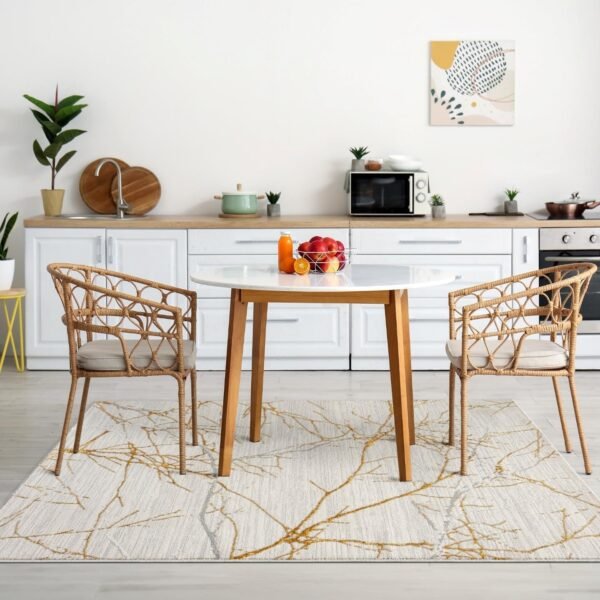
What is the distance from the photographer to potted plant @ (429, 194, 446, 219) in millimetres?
5535

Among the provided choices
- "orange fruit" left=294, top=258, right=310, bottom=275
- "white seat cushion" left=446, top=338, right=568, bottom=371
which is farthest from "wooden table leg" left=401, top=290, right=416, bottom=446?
"orange fruit" left=294, top=258, right=310, bottom=275

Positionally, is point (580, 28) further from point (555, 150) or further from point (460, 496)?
point (460, 496)

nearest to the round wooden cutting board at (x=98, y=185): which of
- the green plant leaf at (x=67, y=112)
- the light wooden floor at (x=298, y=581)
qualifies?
the green plant leaf at (x=67, y=112)

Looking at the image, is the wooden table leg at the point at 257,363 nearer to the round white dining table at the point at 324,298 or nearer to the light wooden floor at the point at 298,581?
the round white dining table at the point at 324,298

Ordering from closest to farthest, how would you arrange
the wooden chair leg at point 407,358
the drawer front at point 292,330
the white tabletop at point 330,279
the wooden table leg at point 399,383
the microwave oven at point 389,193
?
the white tabletop at point 330,279 → the wooden table leg at point 399,383 → the wooden chair leg at point 407,358 → the drawer front at point 292,330 → the microwave oven at point 389,193

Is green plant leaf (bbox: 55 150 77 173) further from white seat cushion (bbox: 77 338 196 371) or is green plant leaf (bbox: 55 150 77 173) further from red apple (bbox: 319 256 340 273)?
red apple (bbox: 319 256 340 273)

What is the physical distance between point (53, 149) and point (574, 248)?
114 inches

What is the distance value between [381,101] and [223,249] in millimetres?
1314

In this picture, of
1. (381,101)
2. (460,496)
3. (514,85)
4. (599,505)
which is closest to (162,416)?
(460,496)

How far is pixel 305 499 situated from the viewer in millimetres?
3328

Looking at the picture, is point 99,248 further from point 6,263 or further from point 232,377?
point 232,377

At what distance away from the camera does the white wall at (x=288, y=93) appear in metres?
5.70

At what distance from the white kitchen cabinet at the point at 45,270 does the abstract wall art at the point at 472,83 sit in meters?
2.07

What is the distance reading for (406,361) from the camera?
3957mm
